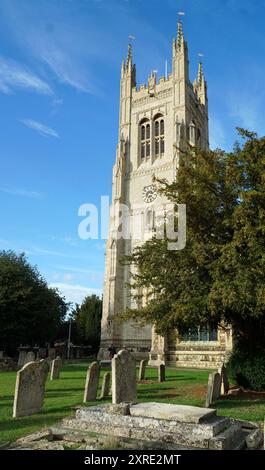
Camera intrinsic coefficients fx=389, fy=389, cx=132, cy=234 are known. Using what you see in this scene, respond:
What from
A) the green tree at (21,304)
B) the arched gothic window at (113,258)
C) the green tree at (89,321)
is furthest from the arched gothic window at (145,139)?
the green tree at (89,321)

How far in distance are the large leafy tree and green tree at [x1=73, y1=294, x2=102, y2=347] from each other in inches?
1584

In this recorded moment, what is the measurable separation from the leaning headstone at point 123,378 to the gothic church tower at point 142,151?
93.4ft

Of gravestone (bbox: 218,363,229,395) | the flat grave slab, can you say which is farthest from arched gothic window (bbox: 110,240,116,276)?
the flat grave slab

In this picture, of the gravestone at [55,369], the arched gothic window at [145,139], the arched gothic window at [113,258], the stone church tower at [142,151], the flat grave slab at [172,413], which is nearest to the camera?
the flat grave slab at [172,413]

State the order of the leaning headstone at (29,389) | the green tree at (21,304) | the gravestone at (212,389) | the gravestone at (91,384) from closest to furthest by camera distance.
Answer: the leaning headstone at (29,389), the gravestone at (212,389), the gravestone at (91,384), the green tree at (21,304)

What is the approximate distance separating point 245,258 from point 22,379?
23.9ft

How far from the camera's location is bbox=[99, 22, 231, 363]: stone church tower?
129ft

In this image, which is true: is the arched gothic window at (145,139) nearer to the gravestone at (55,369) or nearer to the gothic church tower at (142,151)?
the gothic church tower at (142,151)

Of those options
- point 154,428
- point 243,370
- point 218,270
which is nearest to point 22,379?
point 154,428

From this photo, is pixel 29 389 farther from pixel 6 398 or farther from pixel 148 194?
pixel 148 194

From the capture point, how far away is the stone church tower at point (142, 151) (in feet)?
129

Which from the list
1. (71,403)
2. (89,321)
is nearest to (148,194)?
(89,321)

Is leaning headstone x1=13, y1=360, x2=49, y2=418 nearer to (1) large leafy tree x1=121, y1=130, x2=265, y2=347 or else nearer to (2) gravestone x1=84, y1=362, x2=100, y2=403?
(2) gravestone x1=84, y1=362, x2=100, y2=403

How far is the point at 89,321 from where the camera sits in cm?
5422
